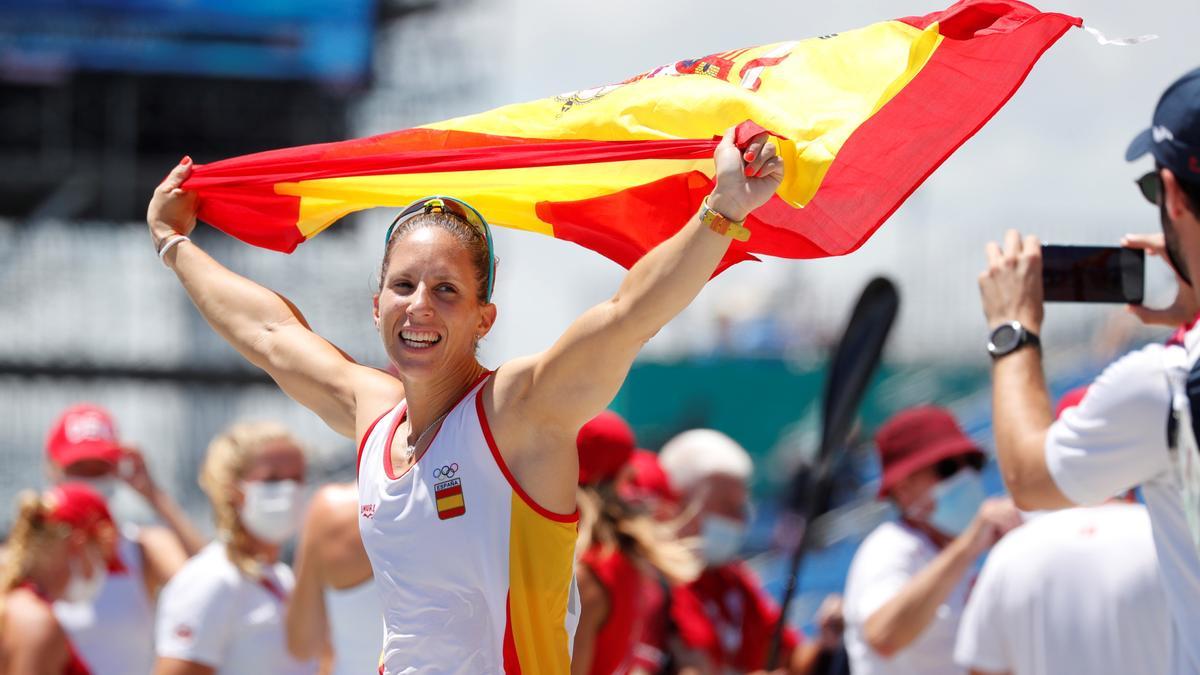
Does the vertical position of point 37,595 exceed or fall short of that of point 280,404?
it falls short

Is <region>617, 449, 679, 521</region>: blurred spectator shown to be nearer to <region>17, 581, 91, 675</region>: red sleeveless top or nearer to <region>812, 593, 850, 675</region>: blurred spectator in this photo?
<region>812, 593, 850, 675</region>: blurred spectator

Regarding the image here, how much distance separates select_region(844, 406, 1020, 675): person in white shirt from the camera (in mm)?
5535

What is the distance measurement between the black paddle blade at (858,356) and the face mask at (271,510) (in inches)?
86.6

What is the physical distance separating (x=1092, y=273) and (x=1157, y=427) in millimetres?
596

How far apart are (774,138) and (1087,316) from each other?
14.9 m

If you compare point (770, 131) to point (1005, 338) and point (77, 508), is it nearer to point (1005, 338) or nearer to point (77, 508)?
point (1005, 338)

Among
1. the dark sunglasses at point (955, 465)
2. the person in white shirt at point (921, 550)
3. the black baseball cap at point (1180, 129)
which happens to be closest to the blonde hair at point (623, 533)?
the person in white shirt at point (921, 550)

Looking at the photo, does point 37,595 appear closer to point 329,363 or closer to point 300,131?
point 329,363

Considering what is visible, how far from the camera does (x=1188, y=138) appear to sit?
322 centimetres

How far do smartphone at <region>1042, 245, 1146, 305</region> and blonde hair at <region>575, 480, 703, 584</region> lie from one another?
214cm

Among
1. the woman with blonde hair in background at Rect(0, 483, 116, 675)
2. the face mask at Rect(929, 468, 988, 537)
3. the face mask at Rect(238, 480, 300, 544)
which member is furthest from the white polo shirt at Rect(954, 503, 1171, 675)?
the woman with blonde hair in background at Rect(0, 483, 116, 675)

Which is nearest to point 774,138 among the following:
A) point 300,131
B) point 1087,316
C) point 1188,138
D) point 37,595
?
point 1188,138

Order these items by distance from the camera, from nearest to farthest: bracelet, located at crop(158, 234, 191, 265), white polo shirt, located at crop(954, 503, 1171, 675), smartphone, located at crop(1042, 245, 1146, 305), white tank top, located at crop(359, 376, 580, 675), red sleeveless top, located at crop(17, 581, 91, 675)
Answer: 1. white tank top, located at crop(359, 376, 580, 675)
2. smartphone, located at crop(1042, 245, 1146, 305)
3. bracelet, located at crop(158, 234, 191, 265)
4. white polo shirt, located at crop(954, 503, 1171, 675)
5. red sleeveless top, located at crop(17, 581, 91, 675)

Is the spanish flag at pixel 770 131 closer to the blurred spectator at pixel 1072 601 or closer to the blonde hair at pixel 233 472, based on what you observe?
the blurred spectator at pixel 1072 601
